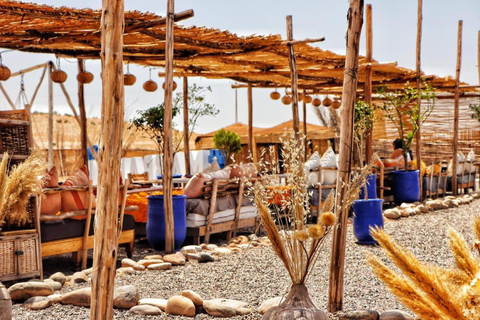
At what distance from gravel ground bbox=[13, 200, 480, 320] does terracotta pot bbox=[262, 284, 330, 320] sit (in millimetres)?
321

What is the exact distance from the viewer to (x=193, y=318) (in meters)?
3.67

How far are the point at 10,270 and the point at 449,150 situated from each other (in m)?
14.0

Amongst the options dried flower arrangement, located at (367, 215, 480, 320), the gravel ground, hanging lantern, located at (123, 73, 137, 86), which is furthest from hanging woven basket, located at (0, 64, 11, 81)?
dried flower arrangement, located at (367, 215, 480, 320)

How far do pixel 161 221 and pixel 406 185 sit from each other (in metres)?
5.44

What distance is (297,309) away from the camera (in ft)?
9.22

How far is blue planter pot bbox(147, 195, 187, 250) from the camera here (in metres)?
6.53

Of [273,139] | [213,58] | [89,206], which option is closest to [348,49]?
[89,206]

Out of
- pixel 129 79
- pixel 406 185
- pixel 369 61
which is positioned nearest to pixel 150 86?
pixel 129 79

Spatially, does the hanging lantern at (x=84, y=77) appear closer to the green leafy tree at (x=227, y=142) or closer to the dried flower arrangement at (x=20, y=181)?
the dried flower arrangement at (x=20, y=181)

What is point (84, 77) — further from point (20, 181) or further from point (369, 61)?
point (369, 61)

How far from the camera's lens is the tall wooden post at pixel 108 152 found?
98.9 inches

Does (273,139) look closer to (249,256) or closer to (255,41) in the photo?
(255,41)

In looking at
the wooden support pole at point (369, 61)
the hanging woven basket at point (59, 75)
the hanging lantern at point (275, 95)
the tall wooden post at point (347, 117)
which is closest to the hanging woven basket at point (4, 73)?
the hanging woven basket at point (59, 75)

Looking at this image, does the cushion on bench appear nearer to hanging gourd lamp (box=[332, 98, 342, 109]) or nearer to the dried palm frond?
the dried palm frond
